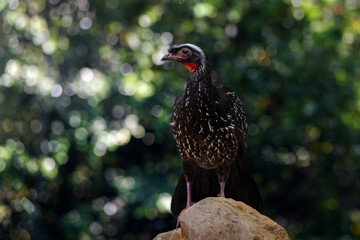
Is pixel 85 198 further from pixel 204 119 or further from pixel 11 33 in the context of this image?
pixel 204 119

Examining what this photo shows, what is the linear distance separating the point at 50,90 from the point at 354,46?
5252 millimetres

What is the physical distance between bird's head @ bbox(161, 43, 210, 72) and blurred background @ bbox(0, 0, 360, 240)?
4061mm

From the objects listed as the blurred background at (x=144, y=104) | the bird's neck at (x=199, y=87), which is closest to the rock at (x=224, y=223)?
the bird's neck at (x=199, y=87)

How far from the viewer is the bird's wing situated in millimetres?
4641

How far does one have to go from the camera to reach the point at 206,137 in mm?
4465

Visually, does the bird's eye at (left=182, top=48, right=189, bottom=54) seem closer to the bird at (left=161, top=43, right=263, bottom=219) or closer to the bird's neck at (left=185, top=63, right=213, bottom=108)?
the bird at (left=161, top=43, right=263, bottom=219)

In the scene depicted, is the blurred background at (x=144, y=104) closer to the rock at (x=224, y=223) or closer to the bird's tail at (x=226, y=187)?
the bird's tail at (x=226, y=187)

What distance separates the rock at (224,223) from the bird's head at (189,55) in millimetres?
972

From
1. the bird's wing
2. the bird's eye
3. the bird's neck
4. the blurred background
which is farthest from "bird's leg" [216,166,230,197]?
the blurred background

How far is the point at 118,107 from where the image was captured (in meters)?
9.10

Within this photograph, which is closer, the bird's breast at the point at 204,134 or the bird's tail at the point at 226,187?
the bird's breast at the point at 204,134

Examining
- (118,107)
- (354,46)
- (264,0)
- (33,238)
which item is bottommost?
(33,238)

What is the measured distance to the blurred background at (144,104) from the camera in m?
8.85

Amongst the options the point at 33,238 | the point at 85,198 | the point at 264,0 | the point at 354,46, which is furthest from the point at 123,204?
the point at 354,46
